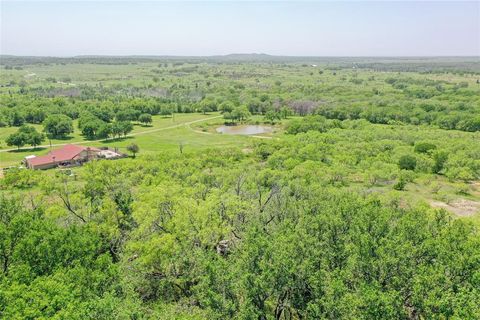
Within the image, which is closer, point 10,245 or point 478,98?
point 10,245

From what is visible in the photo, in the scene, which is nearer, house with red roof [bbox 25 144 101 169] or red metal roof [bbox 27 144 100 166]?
house with red roof [bbox 25 144 101 169]

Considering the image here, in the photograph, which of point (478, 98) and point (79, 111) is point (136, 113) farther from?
point (478, 98)

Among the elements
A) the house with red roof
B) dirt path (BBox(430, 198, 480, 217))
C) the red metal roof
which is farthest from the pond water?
dirt path (BBox(430, 198, 480, 217))

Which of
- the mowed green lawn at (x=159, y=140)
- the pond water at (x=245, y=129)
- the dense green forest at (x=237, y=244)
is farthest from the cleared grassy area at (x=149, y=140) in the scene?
the dense green forest at (x=237, y=244)

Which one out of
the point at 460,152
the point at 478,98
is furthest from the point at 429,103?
the point at 460,152

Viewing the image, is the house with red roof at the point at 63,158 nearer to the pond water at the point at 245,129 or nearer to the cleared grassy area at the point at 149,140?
the cleared grassy area at the point at 149,140

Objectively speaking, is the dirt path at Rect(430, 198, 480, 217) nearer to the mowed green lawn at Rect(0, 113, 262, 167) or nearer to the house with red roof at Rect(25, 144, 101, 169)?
the mowed green lawn at Rect(0, 113, 262, 167)
